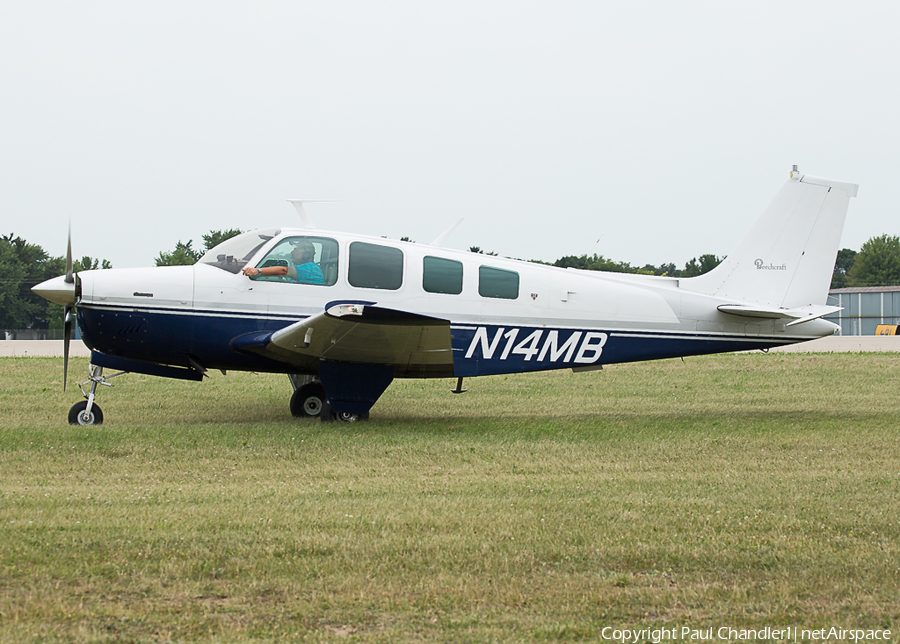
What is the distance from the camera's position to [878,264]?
84312 mm

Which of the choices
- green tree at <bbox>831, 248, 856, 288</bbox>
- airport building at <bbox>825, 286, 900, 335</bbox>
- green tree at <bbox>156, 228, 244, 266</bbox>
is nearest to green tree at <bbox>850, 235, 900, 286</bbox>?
green tree at <bbox>831, 248, 856, 288</bbox>

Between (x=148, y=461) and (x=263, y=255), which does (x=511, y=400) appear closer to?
(x=263, y=255)

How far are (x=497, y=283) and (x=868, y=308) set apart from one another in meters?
60.5

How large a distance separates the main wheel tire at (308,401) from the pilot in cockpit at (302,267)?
1657 mm

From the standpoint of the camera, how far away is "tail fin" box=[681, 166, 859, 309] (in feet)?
36.3

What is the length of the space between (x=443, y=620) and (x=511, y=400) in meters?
9.31

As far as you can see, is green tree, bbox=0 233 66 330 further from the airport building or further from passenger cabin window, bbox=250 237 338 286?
the airport building

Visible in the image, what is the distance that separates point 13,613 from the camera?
3.46 m

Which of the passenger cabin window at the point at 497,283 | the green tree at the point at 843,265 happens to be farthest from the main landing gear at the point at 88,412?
the green tree at the point at 843,265

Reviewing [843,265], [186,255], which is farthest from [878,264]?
[186,255]

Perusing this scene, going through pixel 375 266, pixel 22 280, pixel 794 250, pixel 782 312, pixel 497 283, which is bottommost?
pixel 22 280

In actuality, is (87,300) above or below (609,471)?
above

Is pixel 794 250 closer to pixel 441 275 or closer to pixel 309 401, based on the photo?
pixel 441 275

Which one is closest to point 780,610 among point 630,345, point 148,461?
point 148,461
